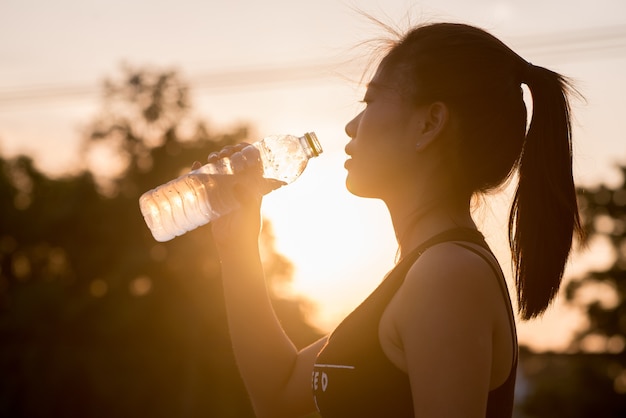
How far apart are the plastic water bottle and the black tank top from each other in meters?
1.27

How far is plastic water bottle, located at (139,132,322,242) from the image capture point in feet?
11.0

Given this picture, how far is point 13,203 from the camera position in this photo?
42156 millimetres

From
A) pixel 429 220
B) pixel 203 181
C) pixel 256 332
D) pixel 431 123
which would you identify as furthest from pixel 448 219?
pixel 203 181

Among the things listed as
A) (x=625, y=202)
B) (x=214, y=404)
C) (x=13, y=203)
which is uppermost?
(x=13, y=203)

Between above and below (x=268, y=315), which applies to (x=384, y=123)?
above

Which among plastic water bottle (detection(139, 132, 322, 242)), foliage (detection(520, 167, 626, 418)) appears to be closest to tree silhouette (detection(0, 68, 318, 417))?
foliage (detection(520, 167, 626, 418))

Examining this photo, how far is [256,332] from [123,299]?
37862 millimetres

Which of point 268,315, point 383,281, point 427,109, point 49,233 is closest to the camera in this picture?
point 383,281

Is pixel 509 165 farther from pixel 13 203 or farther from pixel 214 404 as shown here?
pixel 13 203

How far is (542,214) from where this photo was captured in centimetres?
233

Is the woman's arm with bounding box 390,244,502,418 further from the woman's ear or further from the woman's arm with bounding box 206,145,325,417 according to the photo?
the woman's arm with bounding box 206,145,325,417

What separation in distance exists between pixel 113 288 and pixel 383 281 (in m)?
38.7

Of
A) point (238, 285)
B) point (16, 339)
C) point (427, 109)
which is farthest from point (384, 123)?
point (16, 339)

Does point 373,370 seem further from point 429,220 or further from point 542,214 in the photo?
point 542,214
